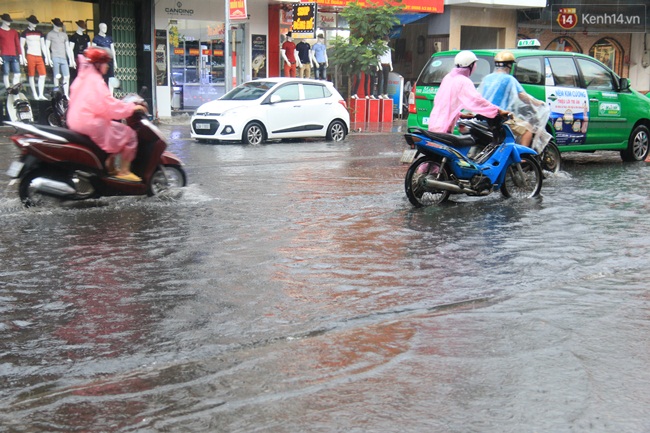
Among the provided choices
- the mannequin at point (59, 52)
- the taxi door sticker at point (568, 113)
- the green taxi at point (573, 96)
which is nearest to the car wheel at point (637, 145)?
the green taxi at point (573, 96)

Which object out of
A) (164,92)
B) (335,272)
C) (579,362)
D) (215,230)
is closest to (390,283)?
(335,272)

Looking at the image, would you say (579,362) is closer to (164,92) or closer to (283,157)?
(283,157)

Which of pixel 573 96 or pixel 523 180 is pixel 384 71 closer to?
pixel 573 96

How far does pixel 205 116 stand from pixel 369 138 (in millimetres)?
5001

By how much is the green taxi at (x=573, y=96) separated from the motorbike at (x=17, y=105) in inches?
425

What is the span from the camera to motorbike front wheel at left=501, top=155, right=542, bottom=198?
10578mm

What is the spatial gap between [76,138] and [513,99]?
5779 mm

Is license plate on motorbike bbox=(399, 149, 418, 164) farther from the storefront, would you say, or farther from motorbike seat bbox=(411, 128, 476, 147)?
the storefront

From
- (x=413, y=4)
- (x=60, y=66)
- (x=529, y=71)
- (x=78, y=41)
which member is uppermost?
(x=413, y=4)

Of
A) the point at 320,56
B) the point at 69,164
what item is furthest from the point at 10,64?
the point at 69,164

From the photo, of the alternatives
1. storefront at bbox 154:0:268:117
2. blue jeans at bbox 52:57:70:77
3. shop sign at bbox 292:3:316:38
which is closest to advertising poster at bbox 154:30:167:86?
storefront at bbox 154:0:268:117

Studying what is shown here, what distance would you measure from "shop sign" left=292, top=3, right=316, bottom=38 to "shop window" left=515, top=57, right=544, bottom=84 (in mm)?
11836

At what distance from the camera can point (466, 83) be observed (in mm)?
9977

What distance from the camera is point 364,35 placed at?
1024 inches
